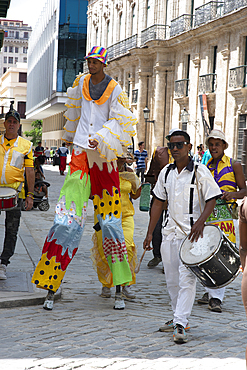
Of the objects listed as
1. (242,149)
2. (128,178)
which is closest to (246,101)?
(242,149)

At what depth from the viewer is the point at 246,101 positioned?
1058 inches

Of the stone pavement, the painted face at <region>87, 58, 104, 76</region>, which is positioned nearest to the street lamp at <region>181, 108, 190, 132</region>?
the stone pavement

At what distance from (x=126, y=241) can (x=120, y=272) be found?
23.0 inches

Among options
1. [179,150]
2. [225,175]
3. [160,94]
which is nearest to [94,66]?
[179,150]

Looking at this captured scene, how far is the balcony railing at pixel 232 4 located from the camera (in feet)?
88.6

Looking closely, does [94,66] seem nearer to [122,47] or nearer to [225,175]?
[225,175]

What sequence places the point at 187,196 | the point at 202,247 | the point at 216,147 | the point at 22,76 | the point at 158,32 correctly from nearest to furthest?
the point at 202,247, the point at 187,196, the point at 216,147, the point at 158,32, the point at 22,76

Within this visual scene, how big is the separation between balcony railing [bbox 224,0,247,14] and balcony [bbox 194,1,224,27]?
76 cm

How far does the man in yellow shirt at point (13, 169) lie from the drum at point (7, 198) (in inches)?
9.7

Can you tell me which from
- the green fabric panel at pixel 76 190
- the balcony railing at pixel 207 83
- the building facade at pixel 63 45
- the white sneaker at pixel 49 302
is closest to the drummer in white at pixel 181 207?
the green fabric panel at pixel 76 190

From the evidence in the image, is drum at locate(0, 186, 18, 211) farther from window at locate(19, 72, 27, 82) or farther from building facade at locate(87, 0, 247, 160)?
window at locate(19, 72, 27, 82)

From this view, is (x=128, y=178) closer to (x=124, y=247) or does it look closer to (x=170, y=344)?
(x=124, y=247)

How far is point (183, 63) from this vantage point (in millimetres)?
34156

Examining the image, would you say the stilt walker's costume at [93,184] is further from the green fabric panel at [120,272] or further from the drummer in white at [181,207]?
the drummer in white at [181,207]
